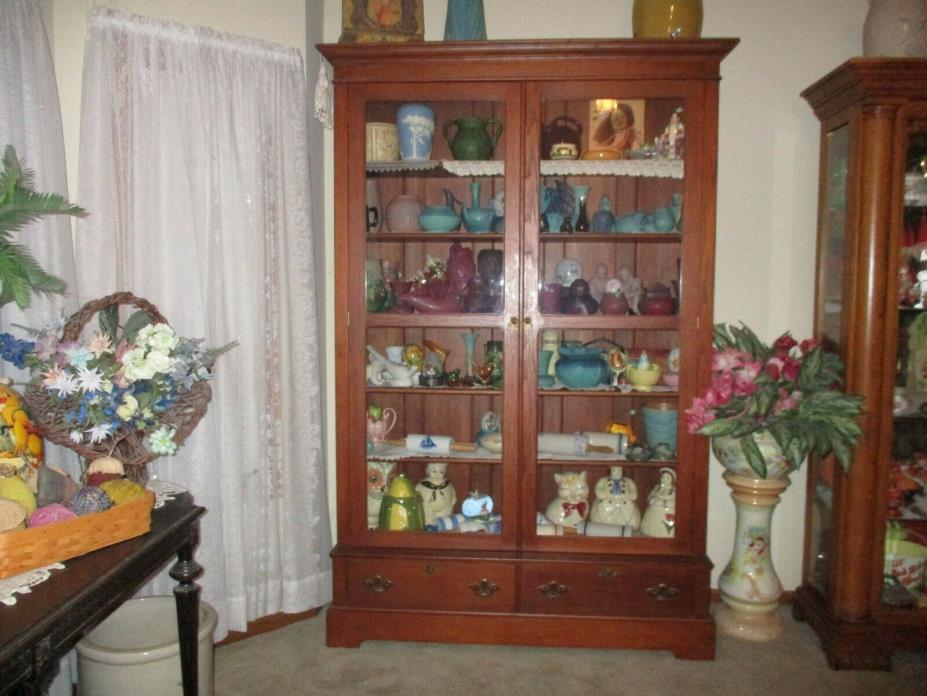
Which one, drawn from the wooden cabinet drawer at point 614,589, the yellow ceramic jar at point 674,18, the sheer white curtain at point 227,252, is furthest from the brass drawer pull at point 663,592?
the yellow ceramic jar at point 674,18

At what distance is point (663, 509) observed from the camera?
2.39 metres

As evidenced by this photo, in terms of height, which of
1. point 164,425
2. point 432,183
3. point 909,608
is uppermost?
point 432,183

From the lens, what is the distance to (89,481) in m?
1.51

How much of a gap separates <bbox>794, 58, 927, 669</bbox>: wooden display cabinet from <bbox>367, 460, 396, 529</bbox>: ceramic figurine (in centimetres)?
162

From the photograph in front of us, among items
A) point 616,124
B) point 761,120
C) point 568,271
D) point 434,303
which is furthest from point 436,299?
point 761,120

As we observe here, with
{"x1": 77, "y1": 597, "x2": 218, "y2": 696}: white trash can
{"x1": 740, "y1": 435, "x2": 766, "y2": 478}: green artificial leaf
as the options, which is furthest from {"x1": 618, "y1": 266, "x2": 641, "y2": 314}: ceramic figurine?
{"x1": 77, "y1": 597, "x2": 218, "y2": 696}: white trash can

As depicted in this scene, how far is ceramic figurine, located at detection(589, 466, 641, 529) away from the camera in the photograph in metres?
2.43

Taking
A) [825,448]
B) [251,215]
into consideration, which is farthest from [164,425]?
[825,448]

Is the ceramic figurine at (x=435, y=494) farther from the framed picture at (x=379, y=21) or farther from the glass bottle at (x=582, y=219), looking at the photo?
the framed picture at (x=379, y=21)

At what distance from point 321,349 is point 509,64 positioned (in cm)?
128

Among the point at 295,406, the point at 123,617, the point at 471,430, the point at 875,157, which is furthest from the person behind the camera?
the point at 471,430

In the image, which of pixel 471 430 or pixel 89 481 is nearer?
pixel 89 481

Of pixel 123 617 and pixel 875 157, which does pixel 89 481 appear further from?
pixel 875 157

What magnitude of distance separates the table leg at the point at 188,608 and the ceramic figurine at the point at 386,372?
891 mm
